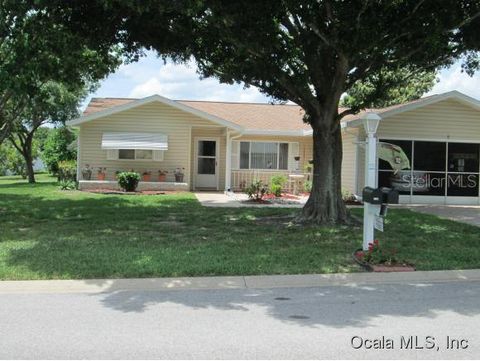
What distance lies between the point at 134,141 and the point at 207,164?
11.2 ft

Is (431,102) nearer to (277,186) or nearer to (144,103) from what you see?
(277,186)

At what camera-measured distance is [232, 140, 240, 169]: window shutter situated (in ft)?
77.7

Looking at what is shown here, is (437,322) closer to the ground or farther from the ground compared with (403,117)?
closer to the ground

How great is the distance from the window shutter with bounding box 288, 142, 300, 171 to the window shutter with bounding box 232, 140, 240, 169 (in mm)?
2185

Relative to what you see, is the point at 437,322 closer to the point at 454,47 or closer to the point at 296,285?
the point at 296,285

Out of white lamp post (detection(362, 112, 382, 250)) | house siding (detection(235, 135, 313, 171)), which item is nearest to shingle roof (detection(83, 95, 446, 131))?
house siding (detection(235, 135, 313, 171))

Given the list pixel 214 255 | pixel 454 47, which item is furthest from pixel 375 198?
pixel 454 47

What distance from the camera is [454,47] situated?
1317 cm

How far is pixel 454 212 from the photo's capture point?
1664cm

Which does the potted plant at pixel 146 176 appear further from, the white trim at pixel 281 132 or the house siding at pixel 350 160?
the house siding at pixel 350 160

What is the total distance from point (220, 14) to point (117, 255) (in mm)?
4578

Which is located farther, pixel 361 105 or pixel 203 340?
pixel 361 105

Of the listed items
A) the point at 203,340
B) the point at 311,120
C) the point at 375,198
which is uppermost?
the point at 311,120

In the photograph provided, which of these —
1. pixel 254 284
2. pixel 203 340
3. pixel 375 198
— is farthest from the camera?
pixel 375 198
